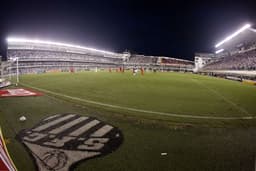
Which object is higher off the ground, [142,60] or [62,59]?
[142,60]

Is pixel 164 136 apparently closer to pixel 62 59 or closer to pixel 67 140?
pixel 67 140

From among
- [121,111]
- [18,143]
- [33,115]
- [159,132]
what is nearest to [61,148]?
[18,143]

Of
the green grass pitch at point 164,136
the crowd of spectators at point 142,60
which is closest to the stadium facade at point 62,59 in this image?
the crowd of spectators at point 142,60

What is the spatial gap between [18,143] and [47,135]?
884 mm

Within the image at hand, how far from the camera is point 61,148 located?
17.1ft

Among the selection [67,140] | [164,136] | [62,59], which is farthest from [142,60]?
[67,140]

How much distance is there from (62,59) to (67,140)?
77.6 m

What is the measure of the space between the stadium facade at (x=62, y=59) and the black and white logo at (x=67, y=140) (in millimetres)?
30352

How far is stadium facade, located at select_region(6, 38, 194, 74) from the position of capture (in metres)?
60.5

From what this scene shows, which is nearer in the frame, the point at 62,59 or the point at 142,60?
the point at 62,59

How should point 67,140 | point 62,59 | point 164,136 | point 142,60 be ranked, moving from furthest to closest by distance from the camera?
point 142,60, point 62,59, point 164,136, point 67,140

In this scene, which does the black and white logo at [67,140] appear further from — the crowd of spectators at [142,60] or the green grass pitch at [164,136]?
the crowd of spectators at [142,60]

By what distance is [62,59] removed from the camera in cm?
7831

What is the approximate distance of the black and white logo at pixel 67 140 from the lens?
181 inches
